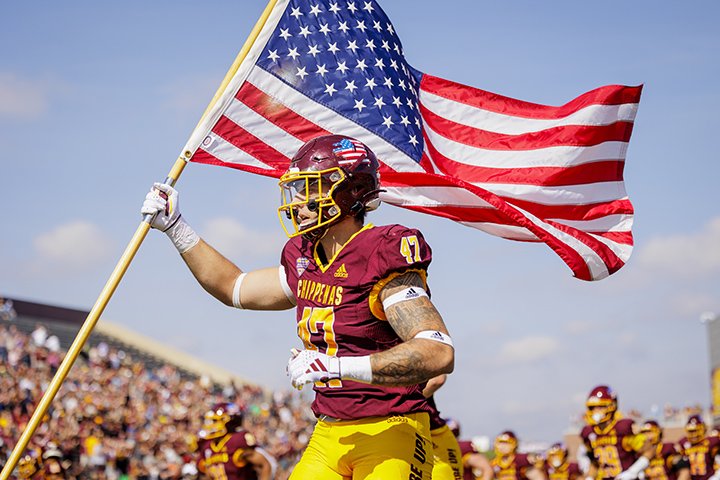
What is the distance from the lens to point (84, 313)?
42.2 m

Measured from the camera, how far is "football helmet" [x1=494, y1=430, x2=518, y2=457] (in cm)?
1486

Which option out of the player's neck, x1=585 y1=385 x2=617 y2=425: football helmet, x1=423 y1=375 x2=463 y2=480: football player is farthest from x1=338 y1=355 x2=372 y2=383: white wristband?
x1=585 y1=385 x2=617 y2=425: football helmet

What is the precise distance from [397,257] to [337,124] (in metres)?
2.73

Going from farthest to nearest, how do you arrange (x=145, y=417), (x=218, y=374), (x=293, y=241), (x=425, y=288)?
(x=218, y=374) → (x=145, y=417) → (x=293, y=241) → (x=425, y=288)

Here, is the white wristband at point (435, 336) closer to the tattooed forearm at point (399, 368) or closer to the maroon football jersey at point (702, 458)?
the tattooed forearm at point (399, 368)

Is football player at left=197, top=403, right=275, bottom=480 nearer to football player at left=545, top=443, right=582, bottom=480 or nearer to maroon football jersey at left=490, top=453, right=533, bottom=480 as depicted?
maroon football jersey at left=490, top=453, right=533, bottom=480

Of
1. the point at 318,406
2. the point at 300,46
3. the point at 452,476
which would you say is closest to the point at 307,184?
the point at 318,406

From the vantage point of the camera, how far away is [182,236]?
19.3 feet

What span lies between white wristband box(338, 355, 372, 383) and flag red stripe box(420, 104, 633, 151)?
3.75 m

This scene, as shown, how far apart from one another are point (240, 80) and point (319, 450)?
9.20 ft

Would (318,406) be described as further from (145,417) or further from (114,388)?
(114,388)

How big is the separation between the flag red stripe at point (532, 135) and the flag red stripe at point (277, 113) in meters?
1.05

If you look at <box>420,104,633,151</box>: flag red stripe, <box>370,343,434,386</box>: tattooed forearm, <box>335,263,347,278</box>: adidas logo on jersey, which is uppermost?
<box>420,104,633,151</box>: flag red stripe

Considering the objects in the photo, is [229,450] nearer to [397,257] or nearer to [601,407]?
[601,407]
